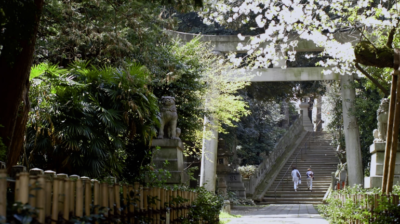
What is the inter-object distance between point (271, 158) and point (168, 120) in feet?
66.0

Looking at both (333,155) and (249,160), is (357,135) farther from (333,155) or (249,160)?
(333,155)

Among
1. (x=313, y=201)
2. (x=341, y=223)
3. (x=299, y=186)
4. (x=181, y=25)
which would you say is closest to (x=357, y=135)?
(x=313, y=201)

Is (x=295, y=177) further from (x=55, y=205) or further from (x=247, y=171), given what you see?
(x=55, y=205)

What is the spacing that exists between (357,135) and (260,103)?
10.8 m

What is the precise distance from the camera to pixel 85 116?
31.3 feet

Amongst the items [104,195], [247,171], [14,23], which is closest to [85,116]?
[14,23]

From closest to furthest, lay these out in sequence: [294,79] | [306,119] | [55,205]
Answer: [55,205]
[294,79]
[306,119]

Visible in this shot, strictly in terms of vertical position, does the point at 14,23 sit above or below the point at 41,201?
above

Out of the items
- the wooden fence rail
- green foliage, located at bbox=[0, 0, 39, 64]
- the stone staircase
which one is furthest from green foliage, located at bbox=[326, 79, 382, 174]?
green foliage, located at bbox=[0, 0, 39, 64]

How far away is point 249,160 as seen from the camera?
1232 inches

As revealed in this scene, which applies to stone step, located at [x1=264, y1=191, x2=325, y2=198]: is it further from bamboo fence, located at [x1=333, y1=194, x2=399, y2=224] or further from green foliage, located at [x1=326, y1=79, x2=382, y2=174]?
bamboo fence, located at [x1=333, y1=194, x2=399, y2=224]

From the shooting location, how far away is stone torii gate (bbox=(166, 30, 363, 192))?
18.2 metres

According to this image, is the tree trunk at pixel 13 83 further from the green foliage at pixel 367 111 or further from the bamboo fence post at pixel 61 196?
the green foliage at pixel 367 111

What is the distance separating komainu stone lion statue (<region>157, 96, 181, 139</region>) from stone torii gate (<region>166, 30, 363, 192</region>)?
7019 mm
